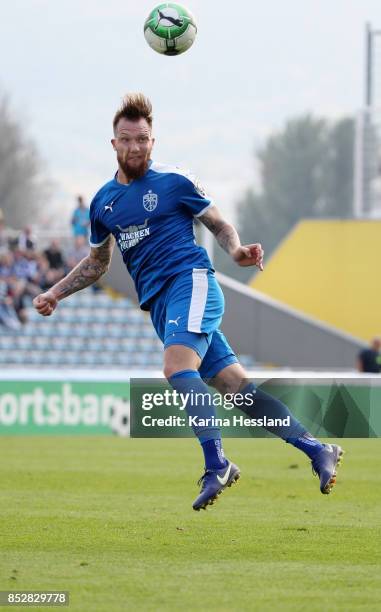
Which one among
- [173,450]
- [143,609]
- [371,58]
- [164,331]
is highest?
[371,58]

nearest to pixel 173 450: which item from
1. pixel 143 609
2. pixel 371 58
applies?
pixel 143 609

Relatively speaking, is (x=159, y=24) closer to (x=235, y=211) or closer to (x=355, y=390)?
(x=355, y=390)

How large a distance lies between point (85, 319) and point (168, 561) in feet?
75.5

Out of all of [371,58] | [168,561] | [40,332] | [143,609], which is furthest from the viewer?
[371,58]

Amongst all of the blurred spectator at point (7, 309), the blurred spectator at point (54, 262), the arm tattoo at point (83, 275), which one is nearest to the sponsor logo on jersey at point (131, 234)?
the arm tattoo at point (83, 275)

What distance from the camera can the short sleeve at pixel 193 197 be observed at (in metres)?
8.70

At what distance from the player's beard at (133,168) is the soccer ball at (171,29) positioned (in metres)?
1.70

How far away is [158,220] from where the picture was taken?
8703 millimetres

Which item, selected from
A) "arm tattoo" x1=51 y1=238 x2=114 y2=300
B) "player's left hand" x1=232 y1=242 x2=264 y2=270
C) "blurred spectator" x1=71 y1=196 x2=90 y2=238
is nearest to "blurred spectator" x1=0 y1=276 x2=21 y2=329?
"blurred spectator" x1=71 y1=196 x2=90 y2=238

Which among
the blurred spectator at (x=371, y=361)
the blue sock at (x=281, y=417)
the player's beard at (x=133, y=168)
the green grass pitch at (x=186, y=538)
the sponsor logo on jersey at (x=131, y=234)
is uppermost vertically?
the player's beard at (x=133, y=168)

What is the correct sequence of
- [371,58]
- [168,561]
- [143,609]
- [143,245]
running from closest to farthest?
1. [143,609]
2. [168,561]
3. [143,245]
4. [371,58]

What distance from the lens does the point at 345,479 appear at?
45.0 ft

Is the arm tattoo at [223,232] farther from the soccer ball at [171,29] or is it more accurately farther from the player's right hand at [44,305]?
the soccer ball at [171,29]

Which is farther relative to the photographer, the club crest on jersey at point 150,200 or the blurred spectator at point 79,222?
the blurred spectator at point 79,222
